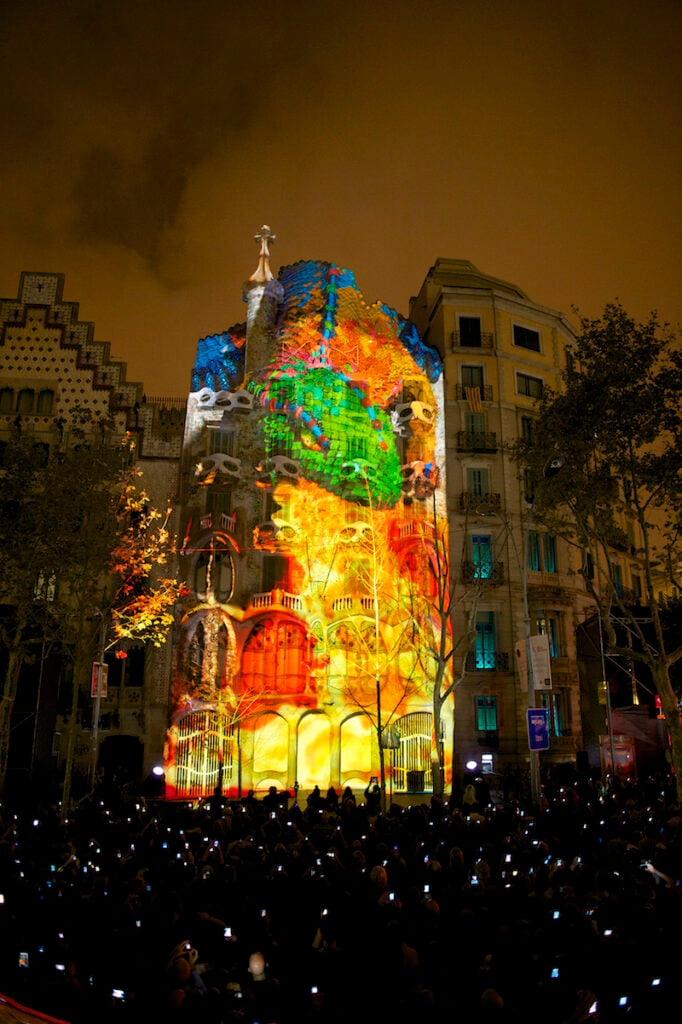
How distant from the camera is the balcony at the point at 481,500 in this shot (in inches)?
1507

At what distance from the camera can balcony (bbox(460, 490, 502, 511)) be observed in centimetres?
3828

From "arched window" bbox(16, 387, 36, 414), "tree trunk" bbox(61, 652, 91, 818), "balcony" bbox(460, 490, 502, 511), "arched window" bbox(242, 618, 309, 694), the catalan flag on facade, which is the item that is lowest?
"tree trunk" bbox(61, 652, 91, 818)

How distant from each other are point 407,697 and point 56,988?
26293 mm

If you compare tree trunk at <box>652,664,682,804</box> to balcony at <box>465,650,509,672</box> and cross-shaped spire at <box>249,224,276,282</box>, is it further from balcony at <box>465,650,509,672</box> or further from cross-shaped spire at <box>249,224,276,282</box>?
cross-shaped spire at <box>249,224,276,282</box>

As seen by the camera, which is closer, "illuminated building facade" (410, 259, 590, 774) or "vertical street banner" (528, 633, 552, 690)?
"vertical street banner" (528, 633, 552, 690)

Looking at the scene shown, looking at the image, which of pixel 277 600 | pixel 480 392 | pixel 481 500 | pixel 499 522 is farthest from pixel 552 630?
pixel 277 600

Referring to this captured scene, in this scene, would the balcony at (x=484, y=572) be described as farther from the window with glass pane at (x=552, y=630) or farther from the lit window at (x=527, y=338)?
the lit window at (x=527, y=338)

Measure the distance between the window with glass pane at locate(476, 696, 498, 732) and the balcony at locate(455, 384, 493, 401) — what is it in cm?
1431

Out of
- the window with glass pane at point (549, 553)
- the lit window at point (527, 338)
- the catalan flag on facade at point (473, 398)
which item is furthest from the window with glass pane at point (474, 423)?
the window with glass pane at point (549, 553)

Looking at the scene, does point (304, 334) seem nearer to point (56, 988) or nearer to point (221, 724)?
point (221, 724)

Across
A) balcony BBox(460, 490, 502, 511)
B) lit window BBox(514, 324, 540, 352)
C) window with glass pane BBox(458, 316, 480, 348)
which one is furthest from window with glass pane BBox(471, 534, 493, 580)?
lit window BBox(514, 324, 540, 352)

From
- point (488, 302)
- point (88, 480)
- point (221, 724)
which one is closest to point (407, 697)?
point (221, 724)

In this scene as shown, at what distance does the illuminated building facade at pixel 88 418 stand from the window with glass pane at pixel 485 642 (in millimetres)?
13474

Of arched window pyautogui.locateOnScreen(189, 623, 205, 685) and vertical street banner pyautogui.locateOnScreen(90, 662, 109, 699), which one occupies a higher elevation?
arched window pyautogui.locateOnScreen(189, 623, 205, 685)
